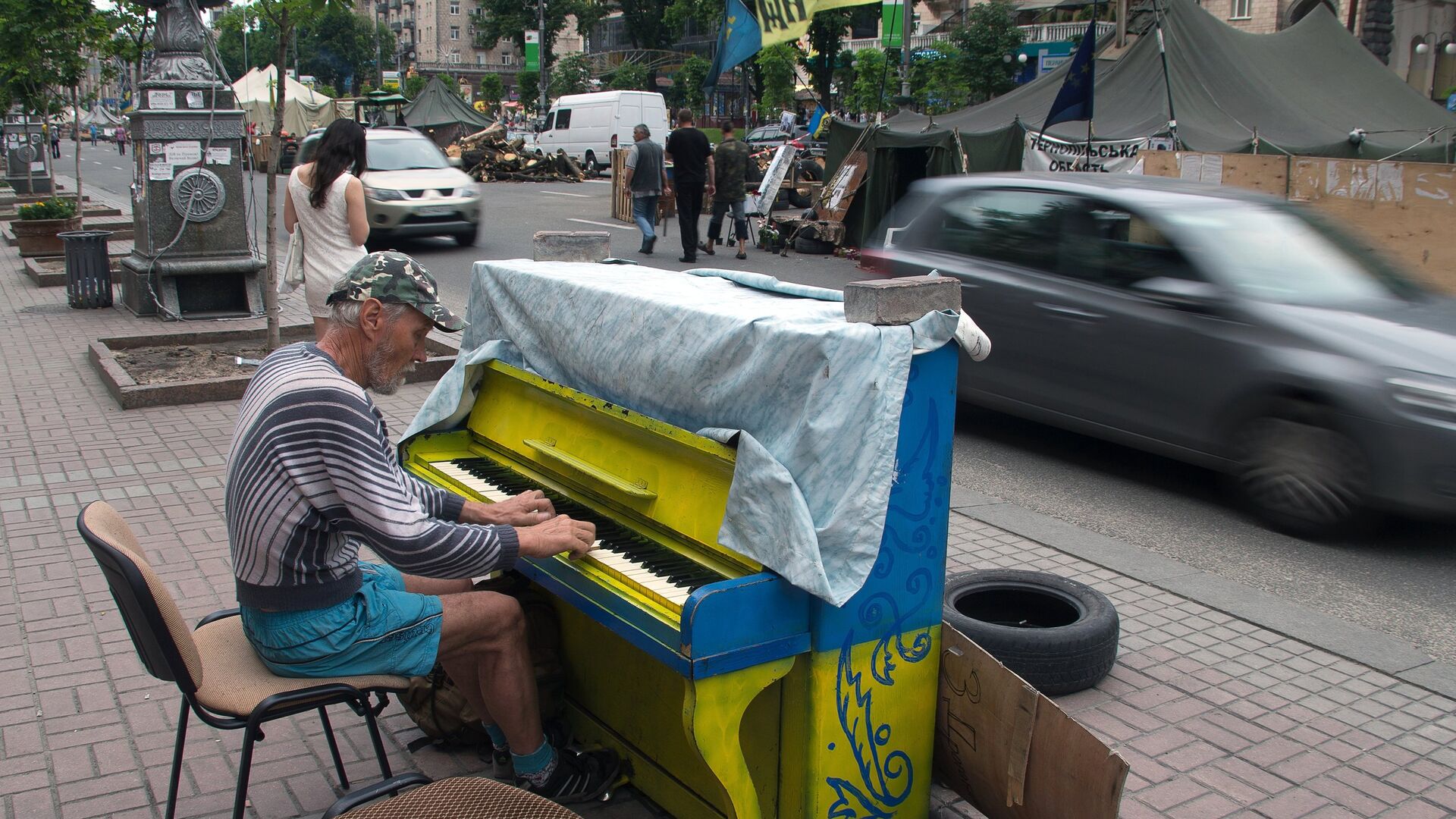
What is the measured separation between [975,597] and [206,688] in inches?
104

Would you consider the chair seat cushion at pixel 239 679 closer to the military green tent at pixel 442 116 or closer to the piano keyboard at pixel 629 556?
the piano keyboard at pixel 629 556

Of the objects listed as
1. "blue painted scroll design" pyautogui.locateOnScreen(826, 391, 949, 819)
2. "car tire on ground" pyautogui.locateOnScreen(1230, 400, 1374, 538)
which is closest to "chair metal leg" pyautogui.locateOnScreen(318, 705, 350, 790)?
"blue painted scroll design" pyautogui.locateOnScreen(826, 391, 949, 819)

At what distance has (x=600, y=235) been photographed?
14.6 ft

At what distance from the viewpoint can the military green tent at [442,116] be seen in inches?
1511

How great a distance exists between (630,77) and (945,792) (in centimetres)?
6769

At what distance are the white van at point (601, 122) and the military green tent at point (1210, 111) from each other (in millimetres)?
19558

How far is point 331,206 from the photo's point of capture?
7039mm

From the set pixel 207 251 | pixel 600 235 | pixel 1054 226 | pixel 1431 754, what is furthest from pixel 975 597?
pixel 207 251

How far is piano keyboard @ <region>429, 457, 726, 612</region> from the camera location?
2760 millimetres

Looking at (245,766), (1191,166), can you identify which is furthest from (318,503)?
(1191,166)

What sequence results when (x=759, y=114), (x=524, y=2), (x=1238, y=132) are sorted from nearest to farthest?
(x=1238, y=132)
(x=759, y=114)
(x=524, y=2)

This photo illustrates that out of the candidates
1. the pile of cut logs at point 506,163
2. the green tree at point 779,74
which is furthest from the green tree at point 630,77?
the pile of cut logs at point 506,163

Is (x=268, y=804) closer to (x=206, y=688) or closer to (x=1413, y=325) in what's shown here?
(x=206, y=688)

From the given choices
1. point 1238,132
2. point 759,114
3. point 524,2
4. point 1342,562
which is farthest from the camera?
point 524,2
